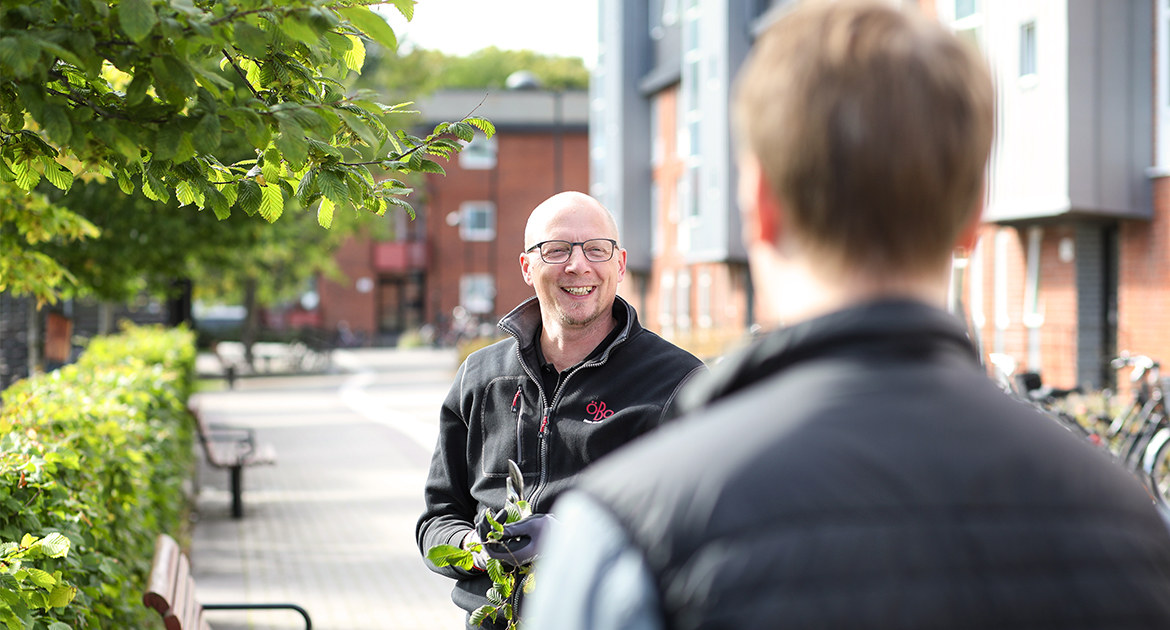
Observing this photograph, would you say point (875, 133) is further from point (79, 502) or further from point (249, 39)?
point (79, 502)

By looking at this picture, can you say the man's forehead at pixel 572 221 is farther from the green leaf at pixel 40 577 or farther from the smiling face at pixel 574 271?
the green leaf at pixel 40 577

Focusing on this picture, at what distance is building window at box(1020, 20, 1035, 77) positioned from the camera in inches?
538

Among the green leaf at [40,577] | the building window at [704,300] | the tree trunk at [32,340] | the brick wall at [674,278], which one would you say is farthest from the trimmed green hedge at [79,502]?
the building window at [704,300]

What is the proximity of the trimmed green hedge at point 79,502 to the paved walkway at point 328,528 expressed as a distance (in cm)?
84

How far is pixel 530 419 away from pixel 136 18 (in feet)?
4.61

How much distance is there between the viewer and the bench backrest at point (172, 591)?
12.8ft

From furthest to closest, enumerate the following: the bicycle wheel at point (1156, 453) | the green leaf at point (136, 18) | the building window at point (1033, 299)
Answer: the building window at point (1033, 299), the bicycle wheel at point (1156, 453), the green leaf at point (136, 18)

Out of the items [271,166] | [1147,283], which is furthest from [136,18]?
[1147,283]

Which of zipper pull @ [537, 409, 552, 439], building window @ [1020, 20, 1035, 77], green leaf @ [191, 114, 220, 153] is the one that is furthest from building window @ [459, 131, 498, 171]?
green leaf @ [191, 114, 220, 153]

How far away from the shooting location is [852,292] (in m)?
1.07

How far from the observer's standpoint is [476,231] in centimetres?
5103

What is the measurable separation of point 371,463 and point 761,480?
40.3 feet

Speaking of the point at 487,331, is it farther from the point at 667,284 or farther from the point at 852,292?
the point at 852,292

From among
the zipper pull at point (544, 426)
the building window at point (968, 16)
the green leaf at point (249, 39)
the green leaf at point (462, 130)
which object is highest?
the building window at point (968, 16)
